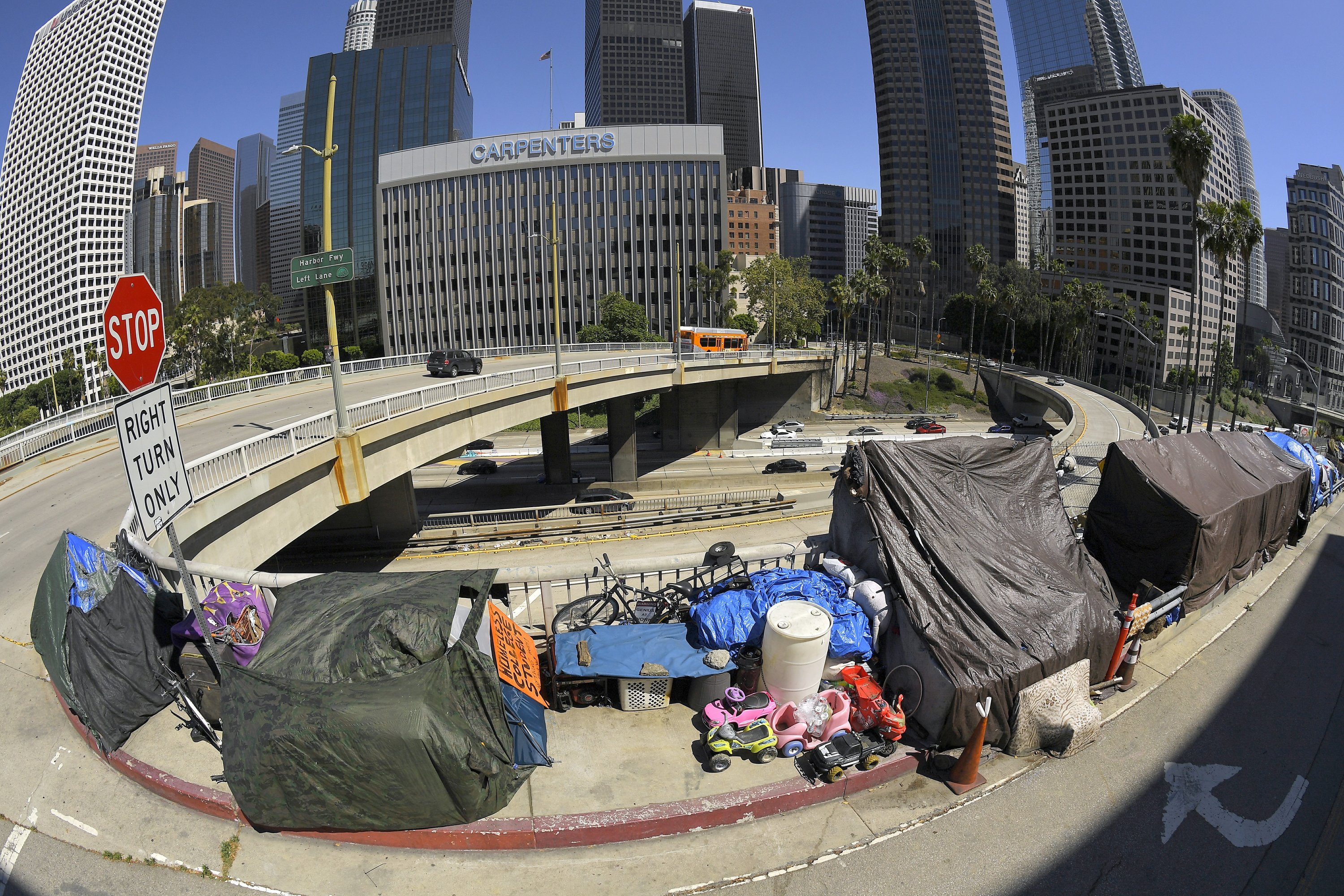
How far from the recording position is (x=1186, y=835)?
5.91m

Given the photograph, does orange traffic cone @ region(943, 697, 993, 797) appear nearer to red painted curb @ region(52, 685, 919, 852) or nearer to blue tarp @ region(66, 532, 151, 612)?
red painted curb @ region(52, 685, 919, 852)

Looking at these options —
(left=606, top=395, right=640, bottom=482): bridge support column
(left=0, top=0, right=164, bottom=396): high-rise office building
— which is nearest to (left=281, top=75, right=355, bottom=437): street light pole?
(left=606, top=395, right=640, bottom=482): bridge support column

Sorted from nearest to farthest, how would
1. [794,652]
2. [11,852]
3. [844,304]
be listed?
1. [11,852]
2. [794,652]
3. [844,304]

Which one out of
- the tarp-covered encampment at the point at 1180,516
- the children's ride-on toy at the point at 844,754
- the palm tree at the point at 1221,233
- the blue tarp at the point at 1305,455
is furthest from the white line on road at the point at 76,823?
the palm tree at the point at 1221,233

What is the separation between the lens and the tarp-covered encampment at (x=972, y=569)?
6.74 m

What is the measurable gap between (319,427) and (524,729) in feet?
36.2

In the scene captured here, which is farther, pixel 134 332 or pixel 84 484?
pixel 84 484

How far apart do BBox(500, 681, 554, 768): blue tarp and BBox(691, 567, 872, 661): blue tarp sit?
197 cm

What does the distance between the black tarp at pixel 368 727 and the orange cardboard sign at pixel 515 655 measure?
48cm

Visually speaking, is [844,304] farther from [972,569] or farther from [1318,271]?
[1318,271]

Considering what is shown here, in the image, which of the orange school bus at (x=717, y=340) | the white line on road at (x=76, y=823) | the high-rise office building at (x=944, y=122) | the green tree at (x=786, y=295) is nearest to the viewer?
the white line on road at (x=76, y=823)

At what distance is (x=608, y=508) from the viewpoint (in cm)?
3256

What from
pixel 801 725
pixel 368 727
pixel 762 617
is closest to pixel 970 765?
pixel 801 725

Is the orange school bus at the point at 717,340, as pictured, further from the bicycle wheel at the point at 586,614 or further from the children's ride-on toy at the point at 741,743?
the children's ride-on toy at the point at 741,743
